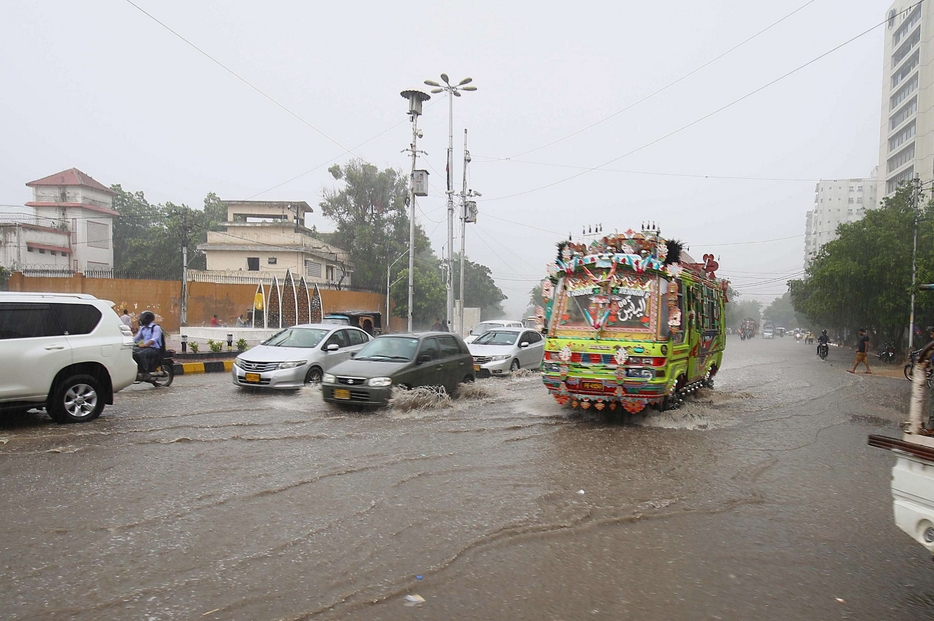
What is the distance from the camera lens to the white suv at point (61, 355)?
858 centimetres

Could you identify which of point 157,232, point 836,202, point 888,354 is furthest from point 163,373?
point 836,202

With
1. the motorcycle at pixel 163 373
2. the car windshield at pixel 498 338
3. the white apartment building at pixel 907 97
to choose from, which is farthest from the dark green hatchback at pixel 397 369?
the white apartment building at pixel 907 97

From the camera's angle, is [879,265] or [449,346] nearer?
[449,346]

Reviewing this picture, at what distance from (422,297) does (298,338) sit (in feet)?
126

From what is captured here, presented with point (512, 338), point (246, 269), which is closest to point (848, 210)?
point (246, 269)

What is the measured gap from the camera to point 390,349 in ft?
40.2

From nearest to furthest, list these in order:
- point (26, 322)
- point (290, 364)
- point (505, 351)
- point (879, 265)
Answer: point (26, 322)
point (290, 364)
point (505, 351)
point (879, 265)

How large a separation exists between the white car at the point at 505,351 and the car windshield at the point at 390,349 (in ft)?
14.2

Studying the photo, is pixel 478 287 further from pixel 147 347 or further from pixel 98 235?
pixel 147 347

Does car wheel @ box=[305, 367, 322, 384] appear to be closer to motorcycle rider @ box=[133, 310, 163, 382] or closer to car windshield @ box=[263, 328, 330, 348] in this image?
car windshield @ box=[263, 328, 330, 348]

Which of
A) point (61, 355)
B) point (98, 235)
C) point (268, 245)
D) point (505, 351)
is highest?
point (98, 235)

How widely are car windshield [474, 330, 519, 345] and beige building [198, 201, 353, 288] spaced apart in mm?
26496

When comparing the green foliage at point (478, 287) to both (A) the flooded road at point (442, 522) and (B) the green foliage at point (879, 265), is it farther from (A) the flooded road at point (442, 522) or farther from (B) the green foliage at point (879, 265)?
(A) the flooded road at point (442, 522)

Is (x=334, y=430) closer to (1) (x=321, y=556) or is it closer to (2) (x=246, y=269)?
(1) (x=321, y=556)
